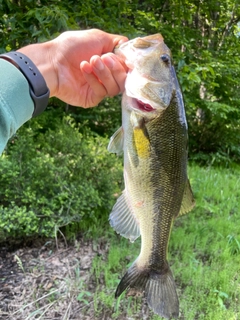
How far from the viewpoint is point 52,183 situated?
134 inches

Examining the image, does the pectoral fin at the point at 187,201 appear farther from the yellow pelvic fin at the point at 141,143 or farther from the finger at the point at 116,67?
the finger at the point at 116,67

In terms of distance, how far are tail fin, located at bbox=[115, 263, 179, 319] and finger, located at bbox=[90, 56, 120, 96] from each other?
0.87 meters

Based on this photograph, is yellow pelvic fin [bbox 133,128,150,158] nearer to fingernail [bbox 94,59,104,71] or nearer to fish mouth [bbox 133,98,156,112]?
fish mouth [bbox 133,98,156,112]

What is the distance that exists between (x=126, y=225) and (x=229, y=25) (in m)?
6.99

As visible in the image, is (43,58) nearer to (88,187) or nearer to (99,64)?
(99,64)

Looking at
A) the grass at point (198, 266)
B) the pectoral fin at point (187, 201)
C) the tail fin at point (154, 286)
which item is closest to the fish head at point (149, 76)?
the pectoral fin at point (187, 201)

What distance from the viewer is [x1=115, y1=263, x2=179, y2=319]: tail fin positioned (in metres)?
1.68

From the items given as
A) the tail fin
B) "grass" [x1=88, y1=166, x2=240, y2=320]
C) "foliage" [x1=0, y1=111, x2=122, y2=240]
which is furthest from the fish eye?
"foliage" [x1=0, y1=111, x2=122, y2=240]

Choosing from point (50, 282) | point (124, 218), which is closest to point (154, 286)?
point (124, 218)

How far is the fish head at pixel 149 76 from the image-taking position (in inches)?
56.4

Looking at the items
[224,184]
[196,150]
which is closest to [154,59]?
[224,184]

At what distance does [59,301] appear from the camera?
276 cm

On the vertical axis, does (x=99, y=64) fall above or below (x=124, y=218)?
above

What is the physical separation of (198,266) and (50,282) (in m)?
1.32
